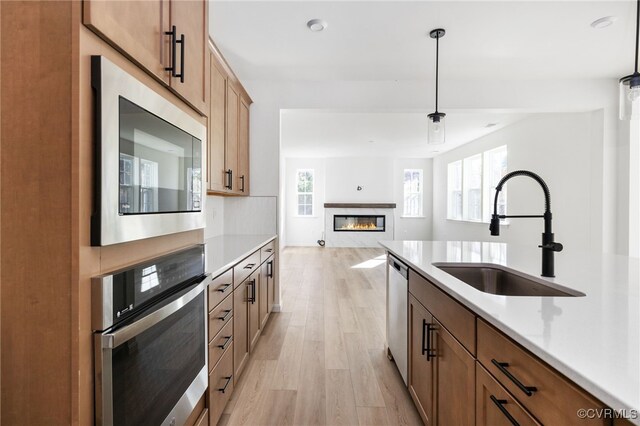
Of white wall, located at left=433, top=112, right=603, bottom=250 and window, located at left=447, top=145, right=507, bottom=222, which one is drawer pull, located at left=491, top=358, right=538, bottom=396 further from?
window, located at left=447, top=145, right=507, bottom=222

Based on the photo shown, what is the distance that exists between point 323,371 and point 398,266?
0.96 metres

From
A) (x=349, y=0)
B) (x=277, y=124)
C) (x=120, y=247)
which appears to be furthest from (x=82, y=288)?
(x=277, y=124)

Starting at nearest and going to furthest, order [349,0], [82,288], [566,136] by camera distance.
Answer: [82,288]
[349,0]
[566,136]

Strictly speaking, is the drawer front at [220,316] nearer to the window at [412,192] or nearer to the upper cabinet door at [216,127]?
the upper cabinet door at [216,127]

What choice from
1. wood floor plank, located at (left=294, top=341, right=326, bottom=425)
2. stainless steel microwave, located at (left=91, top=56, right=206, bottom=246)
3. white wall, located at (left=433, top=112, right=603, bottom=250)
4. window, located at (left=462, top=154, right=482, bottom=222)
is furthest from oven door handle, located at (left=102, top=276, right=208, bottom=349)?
window, located at (left=462, top=154, right=482, bottom=222)

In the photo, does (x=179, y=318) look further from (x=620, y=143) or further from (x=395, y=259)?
(x=620, y=143)

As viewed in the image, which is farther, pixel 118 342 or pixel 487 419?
pixel 487 419

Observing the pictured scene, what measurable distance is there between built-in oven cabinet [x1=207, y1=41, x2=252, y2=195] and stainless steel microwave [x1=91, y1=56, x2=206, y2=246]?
3.95 ft

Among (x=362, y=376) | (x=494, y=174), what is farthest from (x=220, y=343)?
(x=494, y=174)

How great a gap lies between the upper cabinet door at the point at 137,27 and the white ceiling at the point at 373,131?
2809 millimetres

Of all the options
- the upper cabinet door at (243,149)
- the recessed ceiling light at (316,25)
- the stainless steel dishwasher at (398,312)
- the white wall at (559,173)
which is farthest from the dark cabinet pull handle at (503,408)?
the white wall at (559,173)

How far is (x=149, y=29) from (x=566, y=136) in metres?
5.24

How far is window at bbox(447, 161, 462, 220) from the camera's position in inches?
313

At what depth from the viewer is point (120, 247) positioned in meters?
0.90
